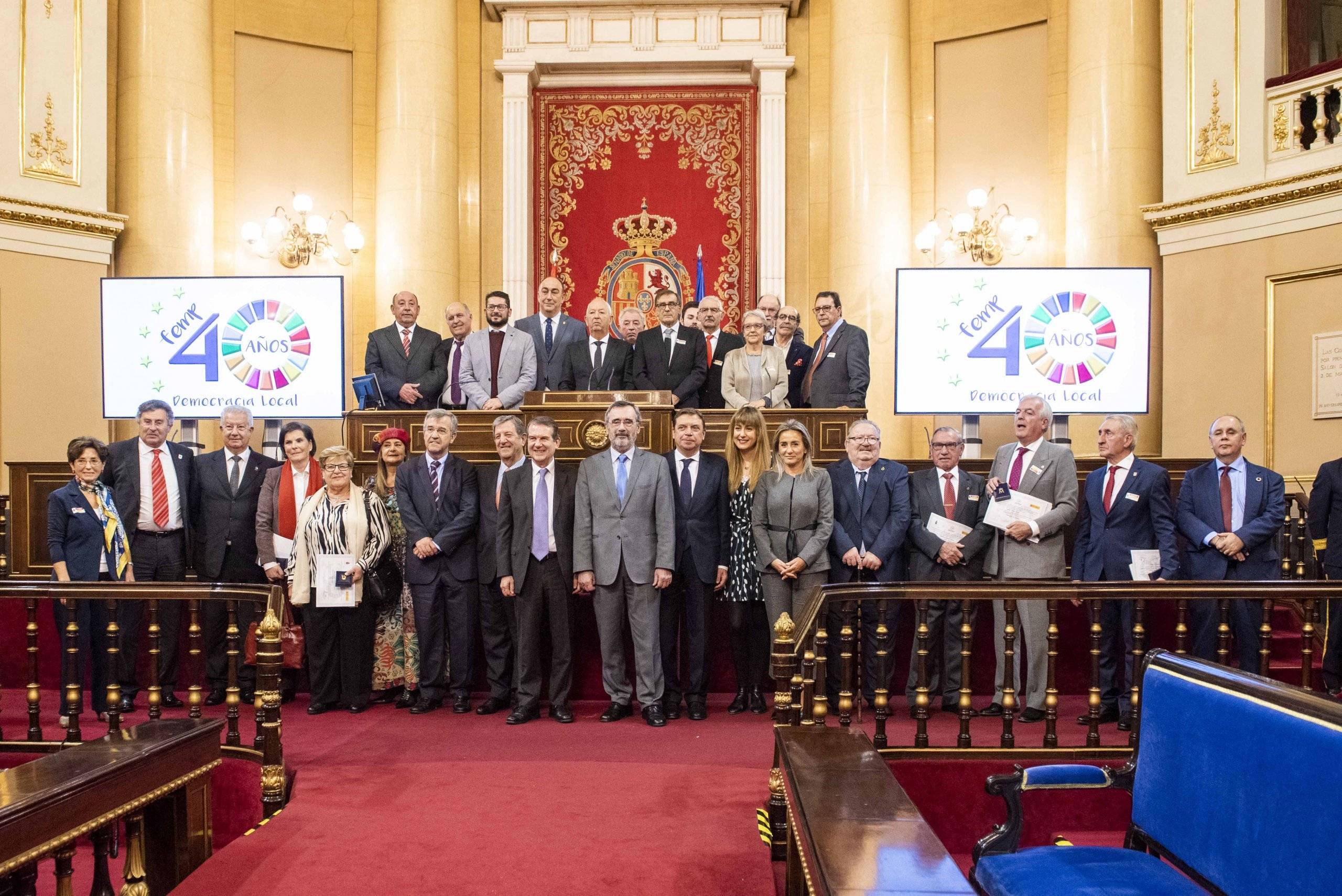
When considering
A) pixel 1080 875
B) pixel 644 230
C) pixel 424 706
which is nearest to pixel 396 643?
pixel 424 706

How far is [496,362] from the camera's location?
6.93 meters

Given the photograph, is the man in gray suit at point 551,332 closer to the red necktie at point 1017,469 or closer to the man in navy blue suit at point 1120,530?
→ the red necktie at point 1017,469

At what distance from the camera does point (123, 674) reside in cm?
571

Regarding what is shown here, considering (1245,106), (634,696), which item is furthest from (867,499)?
(1245,106)

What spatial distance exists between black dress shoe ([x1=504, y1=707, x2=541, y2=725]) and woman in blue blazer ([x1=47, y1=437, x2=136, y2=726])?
1.89 meters

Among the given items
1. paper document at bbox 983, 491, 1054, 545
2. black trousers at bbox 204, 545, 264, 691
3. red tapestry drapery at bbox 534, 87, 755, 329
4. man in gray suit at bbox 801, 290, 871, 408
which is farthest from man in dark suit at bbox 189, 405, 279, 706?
red tapestry drapery at bbox 534, 87, 755, 329

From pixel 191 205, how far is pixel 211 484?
15.0ft

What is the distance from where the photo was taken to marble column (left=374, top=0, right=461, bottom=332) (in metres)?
10.2

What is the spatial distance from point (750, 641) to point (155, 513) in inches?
122

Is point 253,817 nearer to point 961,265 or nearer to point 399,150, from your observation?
point 399,150

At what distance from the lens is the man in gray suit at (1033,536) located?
530 centimetres

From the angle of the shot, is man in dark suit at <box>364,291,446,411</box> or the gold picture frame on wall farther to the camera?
the gold picture frame on wall

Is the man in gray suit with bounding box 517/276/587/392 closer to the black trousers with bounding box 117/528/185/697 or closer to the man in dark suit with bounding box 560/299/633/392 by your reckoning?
the man in dark suit with bounding box 560/299/633/392

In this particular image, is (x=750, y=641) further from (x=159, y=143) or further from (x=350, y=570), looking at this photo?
(x=159, y=143)
